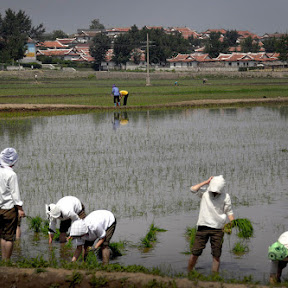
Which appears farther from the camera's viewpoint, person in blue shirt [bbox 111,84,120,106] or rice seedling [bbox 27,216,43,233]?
person in blue shirt [bbox 111,84,120,106]

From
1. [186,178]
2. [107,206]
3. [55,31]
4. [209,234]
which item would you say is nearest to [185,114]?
[186,178]

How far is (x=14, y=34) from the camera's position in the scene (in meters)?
93.8

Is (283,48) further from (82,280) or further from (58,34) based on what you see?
(58,34)

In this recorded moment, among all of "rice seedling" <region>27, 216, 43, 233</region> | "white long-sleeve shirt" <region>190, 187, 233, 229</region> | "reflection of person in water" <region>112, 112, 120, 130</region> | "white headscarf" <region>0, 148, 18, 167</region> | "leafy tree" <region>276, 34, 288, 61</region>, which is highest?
"leafy tree" <region>276, 34, 288, 61</region>

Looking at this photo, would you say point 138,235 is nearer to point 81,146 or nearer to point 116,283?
point 116,283

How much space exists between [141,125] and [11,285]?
16.9 meters

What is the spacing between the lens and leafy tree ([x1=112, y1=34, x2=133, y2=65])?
9638 centimetres

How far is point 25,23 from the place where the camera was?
11088cm

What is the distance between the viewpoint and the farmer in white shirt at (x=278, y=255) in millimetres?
6066

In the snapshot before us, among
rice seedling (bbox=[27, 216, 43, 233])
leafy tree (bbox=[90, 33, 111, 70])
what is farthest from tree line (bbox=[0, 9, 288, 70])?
rice seedling (bbox=[27, 216, 43, 233])

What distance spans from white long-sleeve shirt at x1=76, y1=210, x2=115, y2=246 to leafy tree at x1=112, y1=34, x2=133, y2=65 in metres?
89.5

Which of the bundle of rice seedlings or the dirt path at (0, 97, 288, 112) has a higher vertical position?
the dirt path at (0, 97, 288, 112)

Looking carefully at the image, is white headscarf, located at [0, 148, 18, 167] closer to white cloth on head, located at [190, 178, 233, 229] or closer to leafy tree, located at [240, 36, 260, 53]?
white cloth on head, located at [190, 178, 233, 229]

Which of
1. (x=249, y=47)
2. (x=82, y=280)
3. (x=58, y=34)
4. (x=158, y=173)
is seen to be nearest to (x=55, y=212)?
(x=82, y=280)
